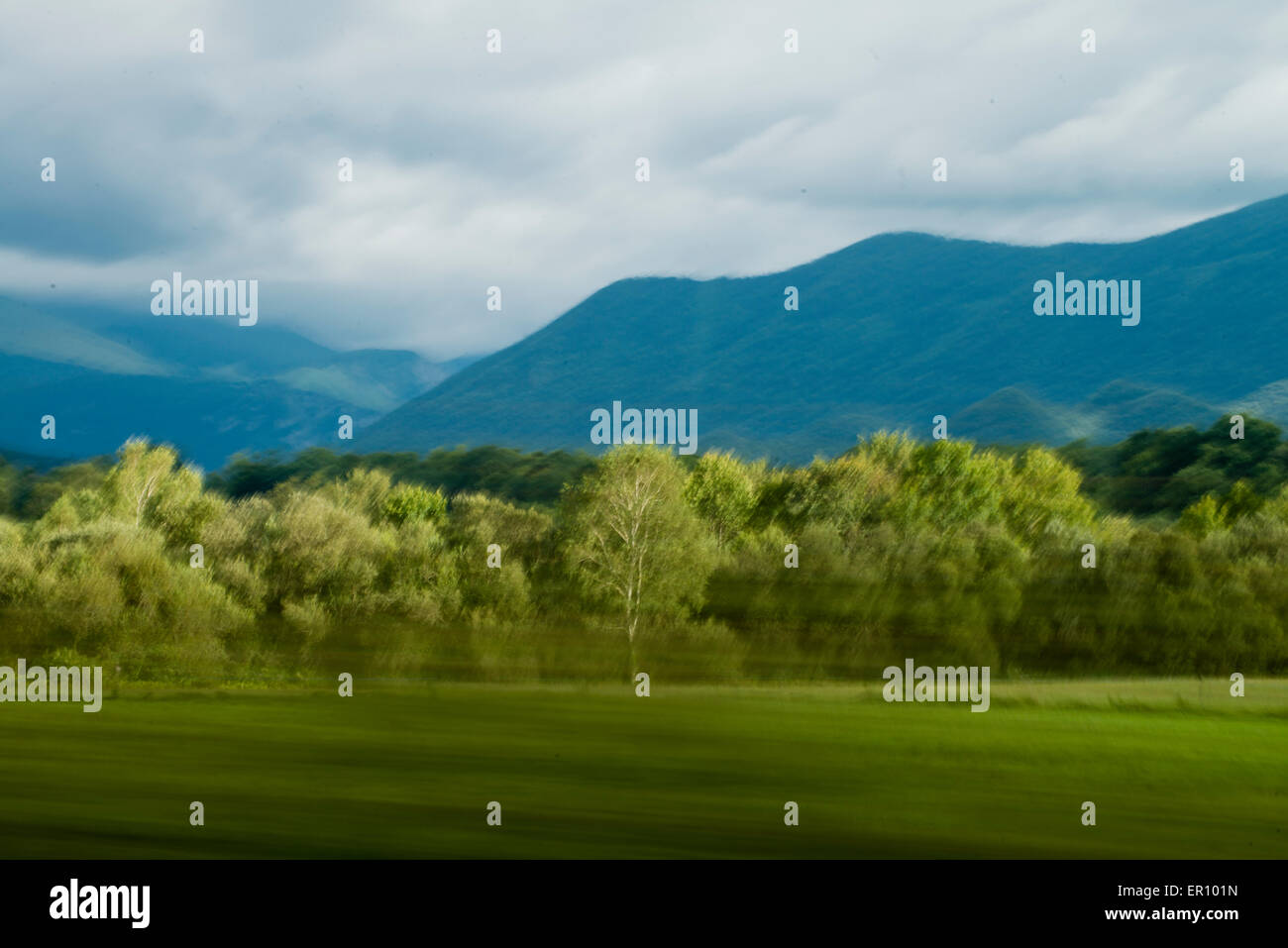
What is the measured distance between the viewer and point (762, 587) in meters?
20.2

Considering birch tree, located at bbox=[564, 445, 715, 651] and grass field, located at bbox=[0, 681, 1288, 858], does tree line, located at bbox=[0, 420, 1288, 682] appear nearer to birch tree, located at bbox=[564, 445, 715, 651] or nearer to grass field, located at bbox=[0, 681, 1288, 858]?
birch tree, located at bbox=[564, 445, 715, 651]

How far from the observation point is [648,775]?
38.0 feet

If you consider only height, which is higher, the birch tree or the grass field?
the birch tree

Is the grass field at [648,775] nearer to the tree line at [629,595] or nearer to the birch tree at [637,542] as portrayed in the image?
the tree line at [629,595]

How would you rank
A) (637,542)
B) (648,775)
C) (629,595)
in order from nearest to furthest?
(648,775) → (629,595) → (637,542)

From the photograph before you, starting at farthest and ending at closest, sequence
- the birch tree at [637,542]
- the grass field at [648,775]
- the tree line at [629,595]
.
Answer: the birch tree at [637,542]
the tree line at [629,595]
the grass field at [648,775]

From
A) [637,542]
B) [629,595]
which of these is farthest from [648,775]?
[637,542]

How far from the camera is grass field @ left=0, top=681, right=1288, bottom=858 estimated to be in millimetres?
9766

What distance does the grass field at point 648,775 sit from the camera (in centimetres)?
977

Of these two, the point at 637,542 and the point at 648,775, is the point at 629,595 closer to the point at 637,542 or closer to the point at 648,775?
the point at 637,542

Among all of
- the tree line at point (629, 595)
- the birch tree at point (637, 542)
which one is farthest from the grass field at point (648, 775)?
the birch tree at point (637, 542)

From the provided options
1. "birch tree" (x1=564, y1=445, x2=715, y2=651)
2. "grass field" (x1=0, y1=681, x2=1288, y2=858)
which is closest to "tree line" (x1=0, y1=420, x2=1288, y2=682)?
"birch tree" (x1=564, y1=445, x2=715, y2=651)

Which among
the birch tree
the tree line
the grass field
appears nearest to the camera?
the grass field
